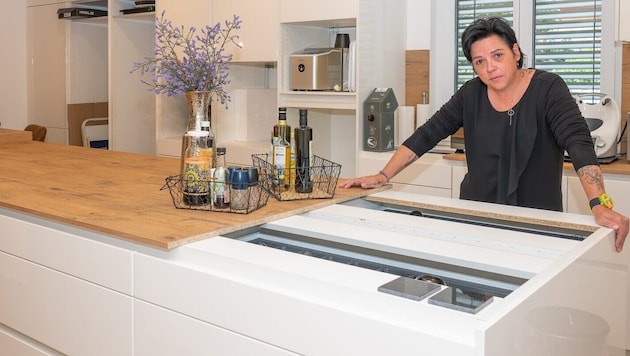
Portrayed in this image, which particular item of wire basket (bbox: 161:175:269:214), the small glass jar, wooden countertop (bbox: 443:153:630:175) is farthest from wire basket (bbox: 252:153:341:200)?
wooden countertop (bbox: 443:153:630:175)

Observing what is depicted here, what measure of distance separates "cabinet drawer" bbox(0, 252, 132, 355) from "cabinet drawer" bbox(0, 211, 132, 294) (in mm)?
25

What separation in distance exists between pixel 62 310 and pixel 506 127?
60.1 inches

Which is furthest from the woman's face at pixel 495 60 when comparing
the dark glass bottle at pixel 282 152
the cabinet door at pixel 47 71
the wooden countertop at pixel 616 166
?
the cabinet door at pixel 47 71

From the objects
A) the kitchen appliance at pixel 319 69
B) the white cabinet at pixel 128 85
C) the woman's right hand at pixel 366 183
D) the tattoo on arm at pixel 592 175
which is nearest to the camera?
the tattoo on arm at pixel 592 175

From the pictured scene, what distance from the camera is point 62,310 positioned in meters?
1.97

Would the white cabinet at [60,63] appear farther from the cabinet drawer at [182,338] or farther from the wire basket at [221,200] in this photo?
the cabinet drawer at [182,338]

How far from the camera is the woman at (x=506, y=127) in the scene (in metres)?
2.24

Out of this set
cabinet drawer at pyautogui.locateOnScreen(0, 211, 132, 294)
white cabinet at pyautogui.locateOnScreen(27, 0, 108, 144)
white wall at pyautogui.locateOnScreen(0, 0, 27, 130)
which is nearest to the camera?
cabinet drawer at pyautogui.locateOnScreen(0, 211, 132, 294)

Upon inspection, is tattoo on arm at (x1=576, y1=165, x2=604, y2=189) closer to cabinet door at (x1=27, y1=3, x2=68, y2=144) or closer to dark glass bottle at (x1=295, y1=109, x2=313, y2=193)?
dark glass bottle at (x1=295, y1=109, x2=313, y2=193)

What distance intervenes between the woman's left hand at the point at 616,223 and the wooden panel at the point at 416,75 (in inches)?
100

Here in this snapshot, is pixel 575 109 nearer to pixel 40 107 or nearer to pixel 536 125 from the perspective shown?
pixel 536 125

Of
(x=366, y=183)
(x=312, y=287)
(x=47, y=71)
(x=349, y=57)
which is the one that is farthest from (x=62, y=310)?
(x=47, y=71)

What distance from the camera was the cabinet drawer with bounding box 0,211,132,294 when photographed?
177 cm

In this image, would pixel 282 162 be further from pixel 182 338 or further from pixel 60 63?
Answer: pixel 60 63
